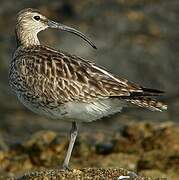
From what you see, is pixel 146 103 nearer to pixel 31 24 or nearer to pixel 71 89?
pixel 71 89

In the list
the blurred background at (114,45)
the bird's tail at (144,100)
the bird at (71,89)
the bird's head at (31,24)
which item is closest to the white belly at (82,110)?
the bird at (71,89)

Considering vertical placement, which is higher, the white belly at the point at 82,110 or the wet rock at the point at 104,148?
the wet rock at the point at 104,148

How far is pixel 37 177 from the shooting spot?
1252cm

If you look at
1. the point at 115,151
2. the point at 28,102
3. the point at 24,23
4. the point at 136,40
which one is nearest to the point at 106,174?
the point at 28,102

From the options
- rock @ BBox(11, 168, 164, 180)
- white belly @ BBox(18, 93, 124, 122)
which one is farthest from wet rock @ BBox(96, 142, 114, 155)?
rock @ BBox(11, 168, 164, 180)

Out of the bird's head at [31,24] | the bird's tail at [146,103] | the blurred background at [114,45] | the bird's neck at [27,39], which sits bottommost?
the bird's tail at [146,103]

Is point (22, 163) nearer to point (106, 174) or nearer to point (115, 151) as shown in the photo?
point (115, 151)

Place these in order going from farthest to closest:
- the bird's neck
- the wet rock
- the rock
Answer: the wet rock
the bird's neck
the rock

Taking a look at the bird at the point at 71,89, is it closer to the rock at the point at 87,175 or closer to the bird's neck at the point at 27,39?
the bird's neck at the point at 27,39

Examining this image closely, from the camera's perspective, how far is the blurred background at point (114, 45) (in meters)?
27.0

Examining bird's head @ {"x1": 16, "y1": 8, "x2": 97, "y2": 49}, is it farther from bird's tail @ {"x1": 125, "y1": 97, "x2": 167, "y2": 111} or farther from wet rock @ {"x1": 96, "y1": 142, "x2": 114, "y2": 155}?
wet rock @ {"x1": 96, "y1": 142, "x2": 114, "y2": 155}

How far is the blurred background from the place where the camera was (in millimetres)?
26953

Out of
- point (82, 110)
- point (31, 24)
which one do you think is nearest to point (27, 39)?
point (31, 24)

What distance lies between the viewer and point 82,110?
13734mm
